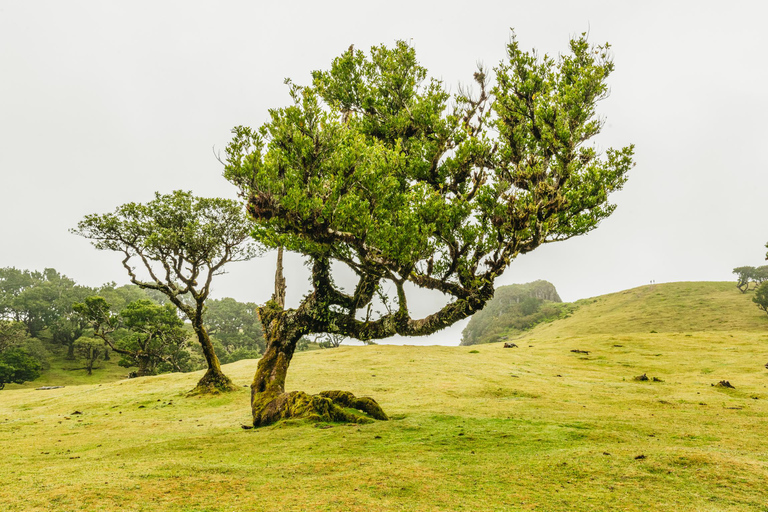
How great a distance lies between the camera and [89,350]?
2960 inches

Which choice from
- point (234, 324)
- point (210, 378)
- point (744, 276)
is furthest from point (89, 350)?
point (744, 276)

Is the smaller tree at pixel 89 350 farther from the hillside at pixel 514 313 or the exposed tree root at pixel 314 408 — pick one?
the hillside at pixel 514 313

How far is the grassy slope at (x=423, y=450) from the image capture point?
691 centimetres

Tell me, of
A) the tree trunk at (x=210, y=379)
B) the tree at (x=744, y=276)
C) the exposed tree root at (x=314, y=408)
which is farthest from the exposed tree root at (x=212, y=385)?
the tree at (x=744, y=276)

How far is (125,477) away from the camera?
27.0 feet

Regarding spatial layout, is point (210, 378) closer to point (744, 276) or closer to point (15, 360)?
point (15, 360)

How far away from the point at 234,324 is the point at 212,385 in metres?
89.7

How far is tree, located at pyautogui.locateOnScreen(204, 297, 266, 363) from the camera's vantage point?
326 feet

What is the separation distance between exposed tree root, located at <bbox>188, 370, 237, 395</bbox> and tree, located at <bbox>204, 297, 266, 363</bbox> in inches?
2887

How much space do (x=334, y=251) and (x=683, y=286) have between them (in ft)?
431

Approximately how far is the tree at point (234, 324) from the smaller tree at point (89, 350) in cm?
2478

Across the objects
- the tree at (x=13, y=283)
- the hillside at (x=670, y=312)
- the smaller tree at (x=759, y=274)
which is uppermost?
the tree at (x=13, y=283)

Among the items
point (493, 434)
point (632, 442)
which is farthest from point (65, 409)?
point (632, 442)

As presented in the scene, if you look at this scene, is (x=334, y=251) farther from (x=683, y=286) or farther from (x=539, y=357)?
(x=683, y=286)
